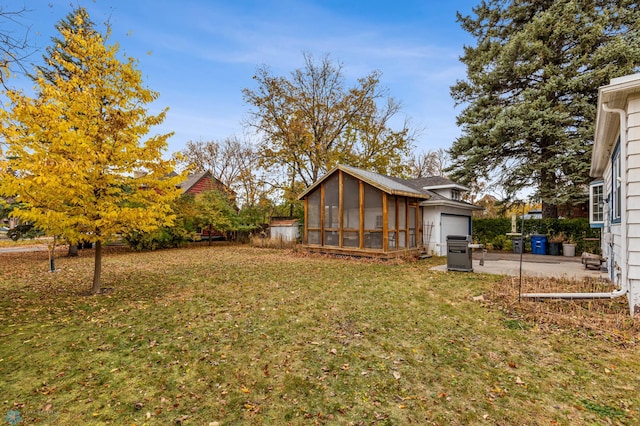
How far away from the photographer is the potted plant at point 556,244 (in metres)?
13.8

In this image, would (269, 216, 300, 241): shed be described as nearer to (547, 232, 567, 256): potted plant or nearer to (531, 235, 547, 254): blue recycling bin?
(531, 235, 547, 254): blue recycling bin

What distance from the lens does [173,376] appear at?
313 cm

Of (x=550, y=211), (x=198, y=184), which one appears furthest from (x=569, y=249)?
(x=198, y=184)

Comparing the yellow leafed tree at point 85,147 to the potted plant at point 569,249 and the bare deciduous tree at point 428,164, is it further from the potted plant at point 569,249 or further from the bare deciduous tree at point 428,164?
the bare deciduous tree at point 428,164

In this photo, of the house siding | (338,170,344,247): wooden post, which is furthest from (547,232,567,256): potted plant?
the house siding

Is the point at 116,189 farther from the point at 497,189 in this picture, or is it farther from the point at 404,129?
the point at 404,129

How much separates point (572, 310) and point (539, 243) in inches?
432

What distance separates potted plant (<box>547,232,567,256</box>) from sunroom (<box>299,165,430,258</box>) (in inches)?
252

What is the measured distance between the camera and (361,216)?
39.5ft

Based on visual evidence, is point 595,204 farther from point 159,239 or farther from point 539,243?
point 159,239

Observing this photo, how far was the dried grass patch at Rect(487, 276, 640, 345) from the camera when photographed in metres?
4.25

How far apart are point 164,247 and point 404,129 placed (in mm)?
18768

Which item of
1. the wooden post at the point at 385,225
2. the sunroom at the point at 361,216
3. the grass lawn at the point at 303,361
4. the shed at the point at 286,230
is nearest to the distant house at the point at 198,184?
the shed at the point at 286,230

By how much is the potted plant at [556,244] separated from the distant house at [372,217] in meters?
4.09
